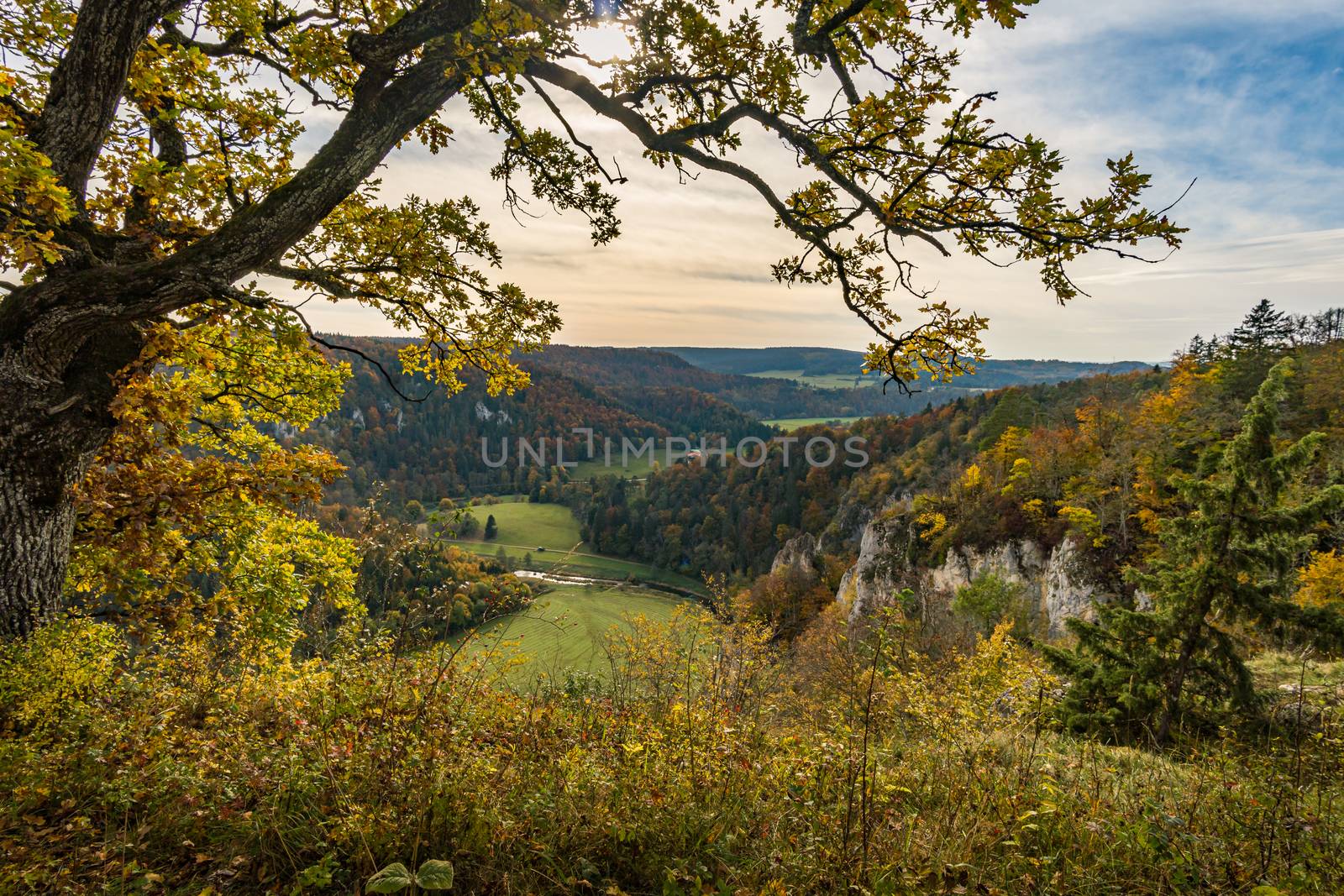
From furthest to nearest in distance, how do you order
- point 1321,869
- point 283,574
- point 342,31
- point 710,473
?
point 710,473
point 283,574
point 342,31
point 1321,869

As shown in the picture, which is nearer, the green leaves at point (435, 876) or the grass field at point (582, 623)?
the green leaves at point (435, 876)

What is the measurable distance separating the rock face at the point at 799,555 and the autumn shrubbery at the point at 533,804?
7402 centimetres

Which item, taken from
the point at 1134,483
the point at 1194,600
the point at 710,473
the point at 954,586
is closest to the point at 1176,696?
the point at 1194,600

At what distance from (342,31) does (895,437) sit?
11918 centimetres

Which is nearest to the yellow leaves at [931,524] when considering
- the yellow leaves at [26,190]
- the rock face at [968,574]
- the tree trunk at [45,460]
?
the rock face at [968,574]

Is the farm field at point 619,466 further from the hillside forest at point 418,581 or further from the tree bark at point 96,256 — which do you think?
the tree bark at point 96,256

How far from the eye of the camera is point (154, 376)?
5.39 m

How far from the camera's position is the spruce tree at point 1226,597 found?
8.97 m

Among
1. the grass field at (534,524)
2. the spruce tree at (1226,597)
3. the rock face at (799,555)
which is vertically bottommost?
the grass field at (534,524)

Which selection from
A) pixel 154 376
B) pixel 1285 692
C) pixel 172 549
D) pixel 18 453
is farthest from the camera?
pixel 1285 692

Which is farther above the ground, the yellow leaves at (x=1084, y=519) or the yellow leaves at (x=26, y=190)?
the yellow leaves at (x=26, y=190)

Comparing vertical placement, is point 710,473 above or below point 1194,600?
below

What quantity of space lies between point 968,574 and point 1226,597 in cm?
3736

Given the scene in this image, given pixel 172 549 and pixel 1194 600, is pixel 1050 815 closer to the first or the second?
pixel 172 549
